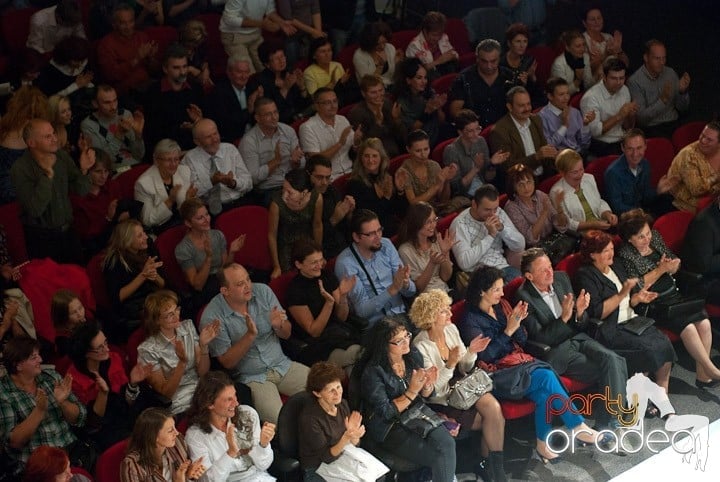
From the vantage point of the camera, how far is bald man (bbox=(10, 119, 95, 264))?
5.62m

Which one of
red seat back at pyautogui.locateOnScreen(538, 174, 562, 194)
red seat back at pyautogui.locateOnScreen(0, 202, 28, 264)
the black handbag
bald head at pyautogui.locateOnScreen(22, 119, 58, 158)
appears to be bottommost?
the black handbag

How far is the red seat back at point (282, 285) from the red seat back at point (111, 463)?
3.94ft

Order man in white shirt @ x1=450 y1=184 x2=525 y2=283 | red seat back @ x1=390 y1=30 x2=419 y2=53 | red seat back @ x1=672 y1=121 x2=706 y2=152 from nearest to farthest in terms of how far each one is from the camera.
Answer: man in white shirt @ x1=450 y1=184 x2=525 y2=283
red seat back @ x1=672 y1=121 x2=706 y2=152
red seat back @ x1=390 y1=30 x2=419 y2=53

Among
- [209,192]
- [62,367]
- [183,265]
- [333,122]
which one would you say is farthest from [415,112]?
[62,367]

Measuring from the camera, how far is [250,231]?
237 inches

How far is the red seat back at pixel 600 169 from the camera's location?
6.90m

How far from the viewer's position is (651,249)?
6062mm

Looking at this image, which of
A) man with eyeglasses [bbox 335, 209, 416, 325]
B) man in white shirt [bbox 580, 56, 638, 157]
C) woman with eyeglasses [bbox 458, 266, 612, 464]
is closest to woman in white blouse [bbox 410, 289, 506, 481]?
woman with eyeglasses [bbox 458, 266, 612, 464]

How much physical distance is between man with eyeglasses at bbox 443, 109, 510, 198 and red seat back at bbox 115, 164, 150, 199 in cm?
172

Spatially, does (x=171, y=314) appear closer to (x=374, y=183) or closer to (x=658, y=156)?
(x=374, y=183)

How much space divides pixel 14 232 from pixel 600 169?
3.30 meters

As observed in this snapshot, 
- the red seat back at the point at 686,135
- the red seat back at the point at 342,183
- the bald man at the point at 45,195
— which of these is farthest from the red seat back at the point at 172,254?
the red seat back at the point at 686,135

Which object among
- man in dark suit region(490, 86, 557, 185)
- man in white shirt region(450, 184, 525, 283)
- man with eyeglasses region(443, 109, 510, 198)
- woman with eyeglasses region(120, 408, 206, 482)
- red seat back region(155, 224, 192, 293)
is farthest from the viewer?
man in dark suit region(490, 86, 557, 185)

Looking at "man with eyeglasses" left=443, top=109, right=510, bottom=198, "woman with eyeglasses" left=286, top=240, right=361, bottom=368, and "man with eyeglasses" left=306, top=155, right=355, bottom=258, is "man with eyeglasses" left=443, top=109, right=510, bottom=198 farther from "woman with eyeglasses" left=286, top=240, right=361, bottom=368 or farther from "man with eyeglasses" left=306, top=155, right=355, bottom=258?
"woman with eyeglasses" left=286, top=240, right=361, bottom=368
